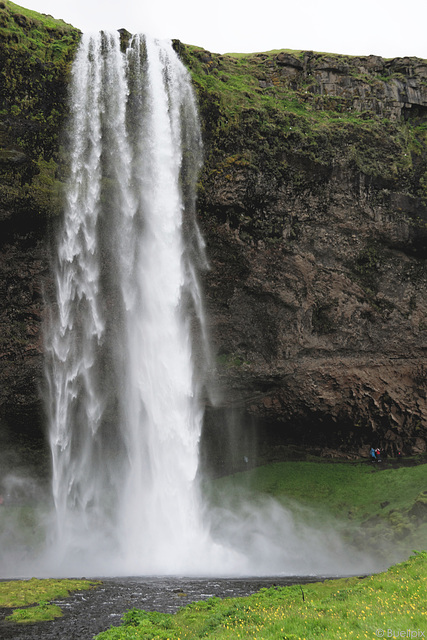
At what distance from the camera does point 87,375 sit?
33.2 meters

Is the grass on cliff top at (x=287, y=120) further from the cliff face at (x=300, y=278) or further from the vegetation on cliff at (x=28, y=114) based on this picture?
the vegetation on cliff at (x=28, y=114)

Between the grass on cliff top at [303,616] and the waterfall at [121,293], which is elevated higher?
the waterfall at [121,293]

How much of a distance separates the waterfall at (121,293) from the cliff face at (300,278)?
159 cm

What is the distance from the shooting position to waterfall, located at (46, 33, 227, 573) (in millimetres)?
31328

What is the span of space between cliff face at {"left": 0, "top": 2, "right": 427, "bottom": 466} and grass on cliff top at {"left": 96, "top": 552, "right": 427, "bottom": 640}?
20443 mm

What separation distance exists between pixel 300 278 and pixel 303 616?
26890 millimetres

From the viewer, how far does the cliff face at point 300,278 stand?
113 ft

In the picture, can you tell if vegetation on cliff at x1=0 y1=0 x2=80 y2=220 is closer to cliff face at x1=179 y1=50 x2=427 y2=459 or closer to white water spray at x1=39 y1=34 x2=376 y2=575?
white water spray at x1=39 y1=34 x2=376 y2=575

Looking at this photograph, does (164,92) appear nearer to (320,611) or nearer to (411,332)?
(411,332)

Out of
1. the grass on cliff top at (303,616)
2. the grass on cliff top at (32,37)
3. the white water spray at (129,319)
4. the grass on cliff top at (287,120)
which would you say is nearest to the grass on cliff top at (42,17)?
the grass on cliff top at (32,37)

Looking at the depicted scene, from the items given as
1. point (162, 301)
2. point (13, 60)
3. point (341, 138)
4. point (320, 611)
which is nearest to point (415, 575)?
point (320, 611)

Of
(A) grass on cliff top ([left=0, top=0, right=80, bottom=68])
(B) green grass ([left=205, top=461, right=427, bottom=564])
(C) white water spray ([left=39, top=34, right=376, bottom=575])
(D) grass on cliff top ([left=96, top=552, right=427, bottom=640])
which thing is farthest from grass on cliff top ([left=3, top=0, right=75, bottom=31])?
(D) grass on cliff top ([left=96, top=552, right=427, bottom=640])

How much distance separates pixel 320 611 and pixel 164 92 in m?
32.5

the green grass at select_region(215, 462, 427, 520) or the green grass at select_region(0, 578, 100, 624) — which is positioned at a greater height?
the green grass at select_region(215, 462, 427, 520)
